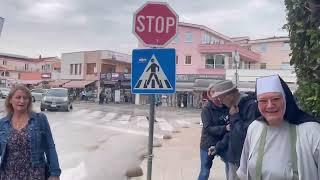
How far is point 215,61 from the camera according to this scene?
57312mm

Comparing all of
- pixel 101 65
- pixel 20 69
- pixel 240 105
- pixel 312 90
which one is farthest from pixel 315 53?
pixel 20 69

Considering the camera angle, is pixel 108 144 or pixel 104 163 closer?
pixel 104 163

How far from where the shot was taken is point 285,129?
9.41 ft

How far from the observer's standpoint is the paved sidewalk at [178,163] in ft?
30.3

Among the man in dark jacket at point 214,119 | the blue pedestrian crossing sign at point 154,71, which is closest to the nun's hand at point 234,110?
the man in dark jacket at point 214,119

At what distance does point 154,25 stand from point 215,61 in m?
51.7

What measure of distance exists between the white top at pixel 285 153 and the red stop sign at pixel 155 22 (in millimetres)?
3235

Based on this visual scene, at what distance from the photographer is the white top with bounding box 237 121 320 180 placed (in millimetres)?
2738

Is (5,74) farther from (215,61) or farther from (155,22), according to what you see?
(155,22)

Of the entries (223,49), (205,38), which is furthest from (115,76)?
(223,49)

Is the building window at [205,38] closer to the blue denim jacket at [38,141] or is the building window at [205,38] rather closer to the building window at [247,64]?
the building window at [247,64]

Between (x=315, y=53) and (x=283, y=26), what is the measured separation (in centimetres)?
92

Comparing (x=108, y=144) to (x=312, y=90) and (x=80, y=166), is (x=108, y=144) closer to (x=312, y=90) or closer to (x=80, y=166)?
(x=80, y=166)

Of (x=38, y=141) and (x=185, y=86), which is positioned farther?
(x=185, y=86)
